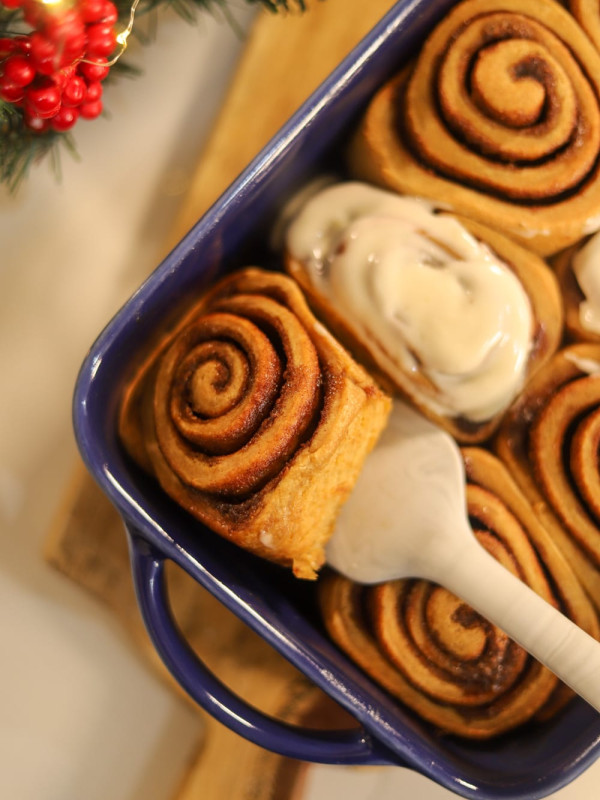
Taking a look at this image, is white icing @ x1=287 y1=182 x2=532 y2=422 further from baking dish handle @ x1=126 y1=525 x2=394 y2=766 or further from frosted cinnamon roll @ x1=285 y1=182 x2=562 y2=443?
baking dish handle @ x1=126 y1=525 x2=394 y2=766

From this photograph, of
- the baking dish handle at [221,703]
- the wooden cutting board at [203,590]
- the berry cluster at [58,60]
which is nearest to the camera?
the berry cluster at [58,60]

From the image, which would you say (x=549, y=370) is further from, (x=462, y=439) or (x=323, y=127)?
(x=323, y=127)

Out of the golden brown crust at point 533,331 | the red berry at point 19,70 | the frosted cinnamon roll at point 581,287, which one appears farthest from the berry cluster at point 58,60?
the frosted cinnamon roll at point 581,287

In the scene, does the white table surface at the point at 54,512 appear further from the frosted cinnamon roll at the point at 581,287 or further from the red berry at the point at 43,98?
the frosted cinnamon roll at the point at 581,287

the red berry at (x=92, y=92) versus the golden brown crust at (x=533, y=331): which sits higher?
the red berry at (x=92, y=92)

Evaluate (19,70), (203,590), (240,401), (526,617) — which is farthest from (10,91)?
(526,617)

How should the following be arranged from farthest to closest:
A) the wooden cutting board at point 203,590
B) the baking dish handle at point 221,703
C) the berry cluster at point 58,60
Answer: the wooden cutting board at point 203,590
the baking dish handle at point 221,703
the berry cluster at point 58,60
